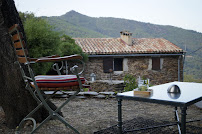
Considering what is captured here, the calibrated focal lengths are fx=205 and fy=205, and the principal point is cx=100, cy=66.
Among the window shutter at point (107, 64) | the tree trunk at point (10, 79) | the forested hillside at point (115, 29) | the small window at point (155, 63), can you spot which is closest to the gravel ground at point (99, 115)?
the tree trunk at point (10, 79)

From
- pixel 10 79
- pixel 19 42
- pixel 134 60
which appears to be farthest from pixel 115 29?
A: pixel 19 42

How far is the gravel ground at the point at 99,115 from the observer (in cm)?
246

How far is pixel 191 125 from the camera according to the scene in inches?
108

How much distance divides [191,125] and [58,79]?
1.93m

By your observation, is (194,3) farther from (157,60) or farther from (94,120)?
(94,120)

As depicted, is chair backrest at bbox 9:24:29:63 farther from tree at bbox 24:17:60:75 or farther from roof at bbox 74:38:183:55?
roof at bbox 74:38:183:55

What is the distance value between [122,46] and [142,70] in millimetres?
1961

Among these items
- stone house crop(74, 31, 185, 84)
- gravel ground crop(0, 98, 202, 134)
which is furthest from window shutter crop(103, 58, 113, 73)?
gravel ground crop(0, 98, 202, 134)

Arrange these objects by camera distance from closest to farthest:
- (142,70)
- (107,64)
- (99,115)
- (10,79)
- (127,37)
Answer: (10,79) < (99,115) < (107,64) < (142,70) < (127,37)

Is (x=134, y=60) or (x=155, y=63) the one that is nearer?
(x=134, y=60)

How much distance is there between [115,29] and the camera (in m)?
31.4

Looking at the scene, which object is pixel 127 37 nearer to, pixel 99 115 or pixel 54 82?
pixel 99 115

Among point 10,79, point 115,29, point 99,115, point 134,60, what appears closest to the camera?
point 10,79

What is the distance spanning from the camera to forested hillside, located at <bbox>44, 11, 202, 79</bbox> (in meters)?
24.0
